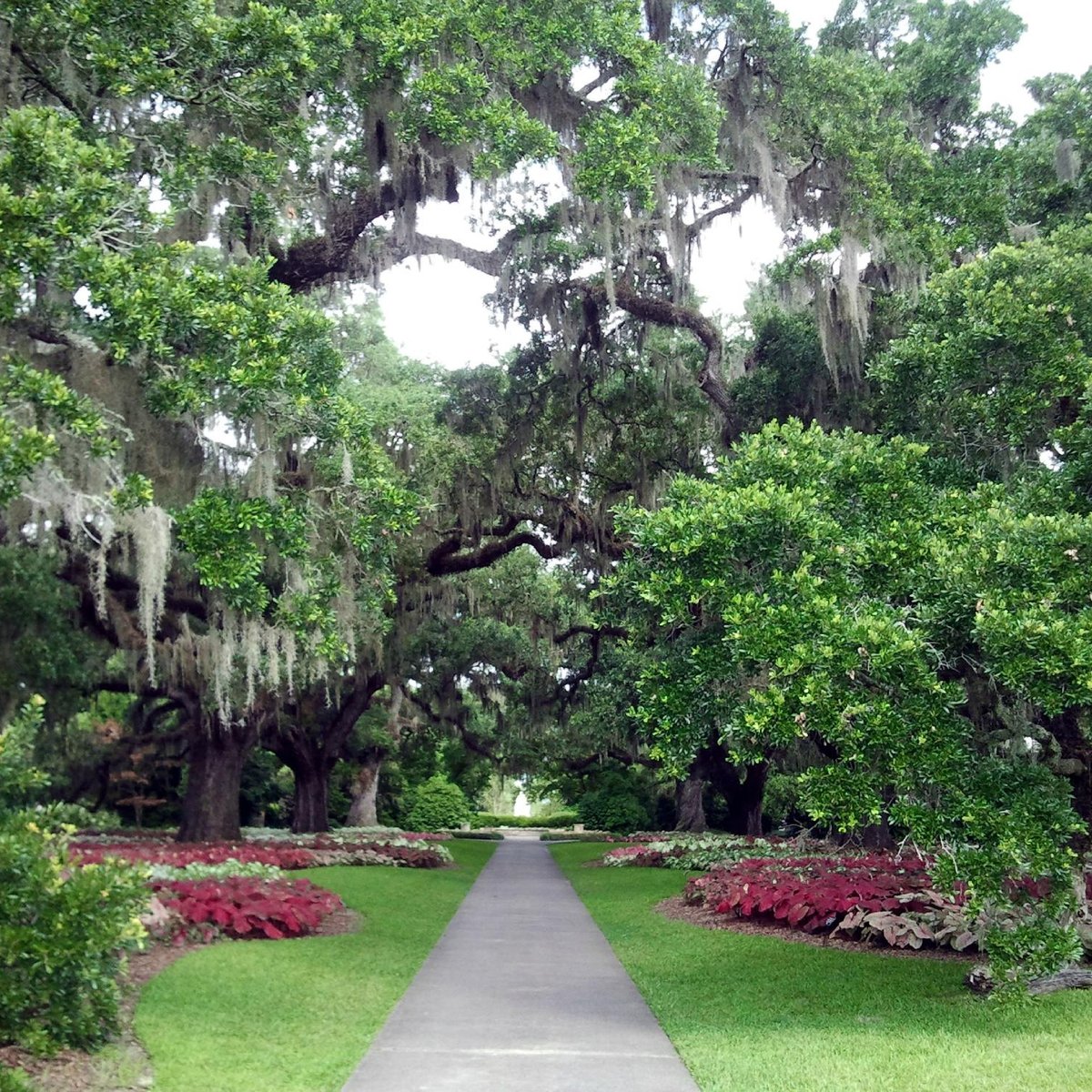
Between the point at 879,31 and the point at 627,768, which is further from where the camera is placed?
the point at 627,768

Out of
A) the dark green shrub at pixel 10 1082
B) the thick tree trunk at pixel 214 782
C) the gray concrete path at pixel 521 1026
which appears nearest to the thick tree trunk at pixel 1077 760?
the gray concrete path at pixel 521 1026

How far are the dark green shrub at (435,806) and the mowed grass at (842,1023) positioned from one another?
2949cm

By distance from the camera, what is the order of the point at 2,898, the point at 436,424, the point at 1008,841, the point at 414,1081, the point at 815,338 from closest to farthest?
1. the point at 2,898
2. the point at 414,1081
3. the point at 1008,841
4. the point at 815,338
5. the point at 436,424

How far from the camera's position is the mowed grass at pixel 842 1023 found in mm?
5617

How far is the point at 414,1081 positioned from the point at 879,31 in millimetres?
16199

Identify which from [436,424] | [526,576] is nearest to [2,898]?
[436,424]

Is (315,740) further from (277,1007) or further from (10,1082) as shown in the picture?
(10,1082)

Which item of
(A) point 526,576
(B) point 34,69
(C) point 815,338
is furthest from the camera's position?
(A) point 526,576

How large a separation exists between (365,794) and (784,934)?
85.0 ft

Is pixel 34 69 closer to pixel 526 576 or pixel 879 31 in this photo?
pixel 879 31

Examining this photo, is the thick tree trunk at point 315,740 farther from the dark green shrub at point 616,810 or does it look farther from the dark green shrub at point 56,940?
the dark green shrub at point 56,940

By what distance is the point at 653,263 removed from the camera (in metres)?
15.6

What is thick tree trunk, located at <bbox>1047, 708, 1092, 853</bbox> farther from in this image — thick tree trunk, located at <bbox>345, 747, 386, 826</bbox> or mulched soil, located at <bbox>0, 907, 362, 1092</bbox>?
thick tree trunk, located at <bbox>345, 747, 386, 826</bbox>

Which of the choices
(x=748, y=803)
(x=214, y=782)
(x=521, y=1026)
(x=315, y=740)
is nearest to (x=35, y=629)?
(x=214, y=782)
